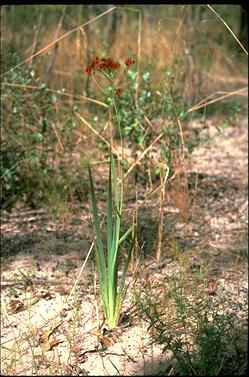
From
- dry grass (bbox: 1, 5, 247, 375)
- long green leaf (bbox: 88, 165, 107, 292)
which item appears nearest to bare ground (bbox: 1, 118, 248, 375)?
dry grass (bbox: 1, 5, 247, 375)

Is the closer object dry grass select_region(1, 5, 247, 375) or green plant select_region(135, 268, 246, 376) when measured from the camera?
green plant select_region(135, 268, 246, 376)

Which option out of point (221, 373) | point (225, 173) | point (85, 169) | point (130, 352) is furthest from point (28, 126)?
point (221, 373)

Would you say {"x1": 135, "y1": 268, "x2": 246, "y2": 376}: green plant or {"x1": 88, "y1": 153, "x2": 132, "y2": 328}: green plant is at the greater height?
{"x1": 88, "y1": 153, "x2": 132, "y2": 328}: green plant

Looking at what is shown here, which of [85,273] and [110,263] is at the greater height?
[110,263]

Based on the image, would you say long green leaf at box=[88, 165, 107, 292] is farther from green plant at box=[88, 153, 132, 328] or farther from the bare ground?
the bare ground

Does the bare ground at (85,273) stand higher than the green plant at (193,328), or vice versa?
the green plant at (193,328)

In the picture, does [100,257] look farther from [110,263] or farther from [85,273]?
[85,273]

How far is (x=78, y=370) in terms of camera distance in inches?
103

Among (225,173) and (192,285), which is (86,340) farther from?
(225,173)

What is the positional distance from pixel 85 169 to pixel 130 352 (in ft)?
7.14

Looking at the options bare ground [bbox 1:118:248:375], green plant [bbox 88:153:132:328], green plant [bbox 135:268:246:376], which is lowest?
bare ground [bbox 1:118:248:375]

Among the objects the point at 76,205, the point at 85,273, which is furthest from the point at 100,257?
the point at 76,205

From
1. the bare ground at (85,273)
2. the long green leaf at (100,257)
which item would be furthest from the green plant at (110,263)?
the bare ground at (85,273)

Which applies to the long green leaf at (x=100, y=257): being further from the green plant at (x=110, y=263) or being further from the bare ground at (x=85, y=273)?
the bare ground at (x=85, y=273)
